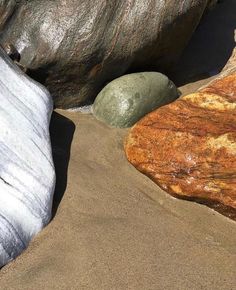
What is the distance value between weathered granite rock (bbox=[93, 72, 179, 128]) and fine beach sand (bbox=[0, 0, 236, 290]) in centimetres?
39

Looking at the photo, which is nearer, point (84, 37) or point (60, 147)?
point (60, 147)

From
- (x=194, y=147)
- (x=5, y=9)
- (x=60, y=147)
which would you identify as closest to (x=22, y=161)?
(x=60, y=147)

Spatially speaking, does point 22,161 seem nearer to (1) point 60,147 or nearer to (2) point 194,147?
(1) point 60,147

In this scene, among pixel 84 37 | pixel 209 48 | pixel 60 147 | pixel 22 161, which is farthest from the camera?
pixel 209 48

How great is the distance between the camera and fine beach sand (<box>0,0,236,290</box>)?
301cm

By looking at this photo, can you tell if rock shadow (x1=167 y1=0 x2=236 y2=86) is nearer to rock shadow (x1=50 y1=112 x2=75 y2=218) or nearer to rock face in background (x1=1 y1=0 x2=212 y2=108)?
rock face in background (x1=1 y1=0 x2=212 y2=108)

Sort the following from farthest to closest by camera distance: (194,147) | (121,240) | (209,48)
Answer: (209,48) → (194,147) → (121,240)

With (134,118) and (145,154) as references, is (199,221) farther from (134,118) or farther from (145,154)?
(134,118)

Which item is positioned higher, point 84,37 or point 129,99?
point 84,37

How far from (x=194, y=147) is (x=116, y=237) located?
0.86 metres

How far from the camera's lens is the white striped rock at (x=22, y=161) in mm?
3146

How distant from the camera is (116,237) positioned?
3.30 metres

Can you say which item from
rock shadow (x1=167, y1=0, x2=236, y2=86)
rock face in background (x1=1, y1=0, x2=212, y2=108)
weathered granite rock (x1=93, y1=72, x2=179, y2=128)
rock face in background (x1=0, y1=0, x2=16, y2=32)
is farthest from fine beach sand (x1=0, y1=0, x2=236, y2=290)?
rock shadow (x1=167, y1=0, x2=236, y2=86)

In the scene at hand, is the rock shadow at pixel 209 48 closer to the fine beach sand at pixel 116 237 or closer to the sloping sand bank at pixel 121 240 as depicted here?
the fine beach sand at pixel 116 237
